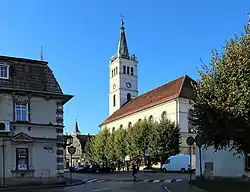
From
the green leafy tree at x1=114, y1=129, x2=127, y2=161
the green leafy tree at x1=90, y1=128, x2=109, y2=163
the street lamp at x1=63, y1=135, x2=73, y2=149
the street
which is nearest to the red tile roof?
the green leafy tree at x1=90, y1=128, x2=109, y2=163

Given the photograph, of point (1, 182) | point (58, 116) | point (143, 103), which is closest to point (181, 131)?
point (143, 103)

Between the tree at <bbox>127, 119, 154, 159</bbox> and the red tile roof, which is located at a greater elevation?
the red tile roof

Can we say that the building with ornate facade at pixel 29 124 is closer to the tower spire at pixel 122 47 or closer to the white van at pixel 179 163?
the white van at pixel 179 163

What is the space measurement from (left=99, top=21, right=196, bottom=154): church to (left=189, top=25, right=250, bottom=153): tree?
1176cm

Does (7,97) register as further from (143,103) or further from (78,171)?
(143,103)

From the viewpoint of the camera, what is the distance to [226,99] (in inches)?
809

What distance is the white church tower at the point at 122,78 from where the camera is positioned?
108 m

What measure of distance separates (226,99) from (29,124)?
1755cm

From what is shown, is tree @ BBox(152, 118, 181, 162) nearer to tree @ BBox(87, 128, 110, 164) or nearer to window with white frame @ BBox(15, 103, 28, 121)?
tree @ BBox(87, 128, 110, 164)

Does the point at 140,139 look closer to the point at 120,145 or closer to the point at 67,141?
the point at 120,145

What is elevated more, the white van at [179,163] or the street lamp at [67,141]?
the street lamp at [67,141]

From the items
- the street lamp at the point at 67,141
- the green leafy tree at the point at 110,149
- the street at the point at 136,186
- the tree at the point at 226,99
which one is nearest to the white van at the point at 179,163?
the street at the point at 136,186

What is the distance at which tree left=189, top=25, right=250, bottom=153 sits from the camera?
62.2 feet

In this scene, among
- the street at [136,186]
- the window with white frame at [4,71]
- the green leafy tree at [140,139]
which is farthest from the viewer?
the green leafy tree at [140,139]
